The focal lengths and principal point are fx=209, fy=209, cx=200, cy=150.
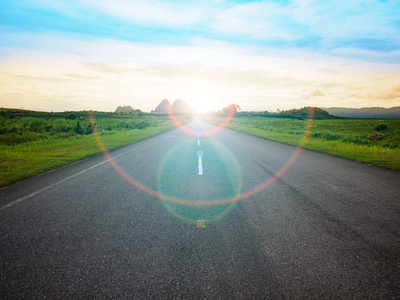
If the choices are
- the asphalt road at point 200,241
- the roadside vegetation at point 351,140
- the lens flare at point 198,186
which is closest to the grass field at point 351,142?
the roadside vegetation at point 351,140

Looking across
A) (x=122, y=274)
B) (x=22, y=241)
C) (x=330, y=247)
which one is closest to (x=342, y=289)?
(x=330, y=247)

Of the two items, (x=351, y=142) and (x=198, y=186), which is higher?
(x=198, y=186)

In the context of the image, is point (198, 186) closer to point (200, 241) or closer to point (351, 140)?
point (200, 241)

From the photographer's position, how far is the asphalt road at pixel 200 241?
2.29 m

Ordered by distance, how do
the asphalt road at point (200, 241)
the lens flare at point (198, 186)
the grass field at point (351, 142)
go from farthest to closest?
the grass field at point (351, 142), the lens flare at point (198, 186), the asphalt road at point (200, 241)

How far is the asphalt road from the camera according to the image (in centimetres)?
229

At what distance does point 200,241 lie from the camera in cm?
313

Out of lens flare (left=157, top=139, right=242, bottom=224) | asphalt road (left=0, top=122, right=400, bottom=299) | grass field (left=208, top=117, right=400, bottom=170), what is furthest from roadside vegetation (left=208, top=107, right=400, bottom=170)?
lens flare (left=157, top=139, right=242, bottom=224)

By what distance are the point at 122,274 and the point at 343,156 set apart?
11.9 m

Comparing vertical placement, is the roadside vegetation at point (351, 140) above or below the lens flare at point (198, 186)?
below

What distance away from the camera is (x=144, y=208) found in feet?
14.1

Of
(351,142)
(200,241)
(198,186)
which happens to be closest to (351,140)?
(351,142)

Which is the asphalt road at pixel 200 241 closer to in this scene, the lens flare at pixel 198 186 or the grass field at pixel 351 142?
the lens flare at pixel 198 186

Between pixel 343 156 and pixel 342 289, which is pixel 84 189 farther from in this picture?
pixel 343 156
